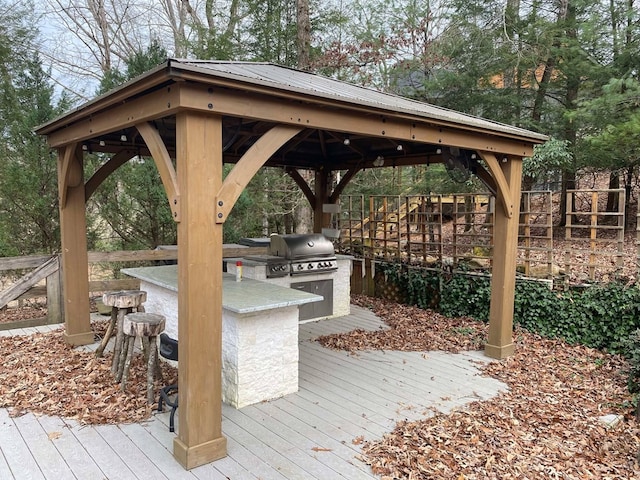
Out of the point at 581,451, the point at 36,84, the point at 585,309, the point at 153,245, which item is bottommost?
the point at 581,451

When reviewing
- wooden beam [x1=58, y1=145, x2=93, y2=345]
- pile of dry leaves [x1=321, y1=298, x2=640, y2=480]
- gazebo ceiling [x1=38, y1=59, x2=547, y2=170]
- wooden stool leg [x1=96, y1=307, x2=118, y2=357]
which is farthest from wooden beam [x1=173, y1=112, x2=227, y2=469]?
wooden beam [x1=58, y1=145, x2=93, y2=345]

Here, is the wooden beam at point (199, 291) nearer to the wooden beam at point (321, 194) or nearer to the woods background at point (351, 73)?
the woods background at point (351, 73)

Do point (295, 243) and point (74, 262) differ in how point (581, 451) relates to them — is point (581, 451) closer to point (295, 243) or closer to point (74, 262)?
point (295, 243)

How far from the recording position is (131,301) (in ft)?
12.8

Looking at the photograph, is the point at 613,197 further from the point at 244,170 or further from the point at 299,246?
the point at 244,170

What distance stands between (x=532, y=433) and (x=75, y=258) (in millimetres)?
4579

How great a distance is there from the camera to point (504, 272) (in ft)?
15.3

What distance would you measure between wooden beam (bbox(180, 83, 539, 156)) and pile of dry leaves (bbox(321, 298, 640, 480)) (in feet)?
7.32

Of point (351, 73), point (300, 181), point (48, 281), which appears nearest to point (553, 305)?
point (300, 181)

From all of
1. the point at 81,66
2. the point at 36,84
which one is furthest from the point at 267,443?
the point at 81,66

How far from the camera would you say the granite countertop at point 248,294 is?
334 cm

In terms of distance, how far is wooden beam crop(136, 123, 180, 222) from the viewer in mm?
2562

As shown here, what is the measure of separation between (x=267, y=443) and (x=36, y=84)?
655cm

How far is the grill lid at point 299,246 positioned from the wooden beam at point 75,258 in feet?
7.41
